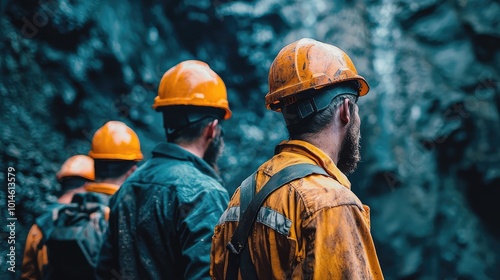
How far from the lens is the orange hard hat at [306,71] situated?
5.57ft

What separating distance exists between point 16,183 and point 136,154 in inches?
109

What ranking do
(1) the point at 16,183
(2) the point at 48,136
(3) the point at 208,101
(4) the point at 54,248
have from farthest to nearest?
(2) the point at 48,136 → (1) the point at 16,183 → (4) the point at 54,248 → (3) the point at 208,101

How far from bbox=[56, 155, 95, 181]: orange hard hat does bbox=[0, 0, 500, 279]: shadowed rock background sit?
9.36ft

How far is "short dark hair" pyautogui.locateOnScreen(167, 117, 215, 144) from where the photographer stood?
2623 mm

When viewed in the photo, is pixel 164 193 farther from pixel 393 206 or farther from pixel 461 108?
pixel 461 108

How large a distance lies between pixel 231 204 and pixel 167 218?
23.5 inches

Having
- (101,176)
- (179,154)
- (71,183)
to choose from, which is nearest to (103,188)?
(101,176)

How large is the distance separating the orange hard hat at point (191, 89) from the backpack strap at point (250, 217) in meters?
1.21

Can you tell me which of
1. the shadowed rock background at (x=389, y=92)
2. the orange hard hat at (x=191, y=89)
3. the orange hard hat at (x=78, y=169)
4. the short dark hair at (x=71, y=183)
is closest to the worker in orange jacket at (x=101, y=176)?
the short dark hair at (x=71, y=183)

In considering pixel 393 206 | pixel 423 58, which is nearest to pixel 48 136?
pixel 393 206

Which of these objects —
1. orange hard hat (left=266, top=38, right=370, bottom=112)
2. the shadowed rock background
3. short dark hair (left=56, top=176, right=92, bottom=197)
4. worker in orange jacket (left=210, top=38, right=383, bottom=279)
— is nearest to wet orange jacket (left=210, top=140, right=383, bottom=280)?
worker in orange jacket (left=210, top=38, right=383, bottom=279)

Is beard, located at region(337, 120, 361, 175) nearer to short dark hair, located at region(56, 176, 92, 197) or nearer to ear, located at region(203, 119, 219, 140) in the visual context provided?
ear, located at region(203, 119, 219, 140)

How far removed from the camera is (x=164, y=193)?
2316mm

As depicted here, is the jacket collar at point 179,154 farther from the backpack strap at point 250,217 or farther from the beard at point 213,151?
the backpack strap at point 250,217
